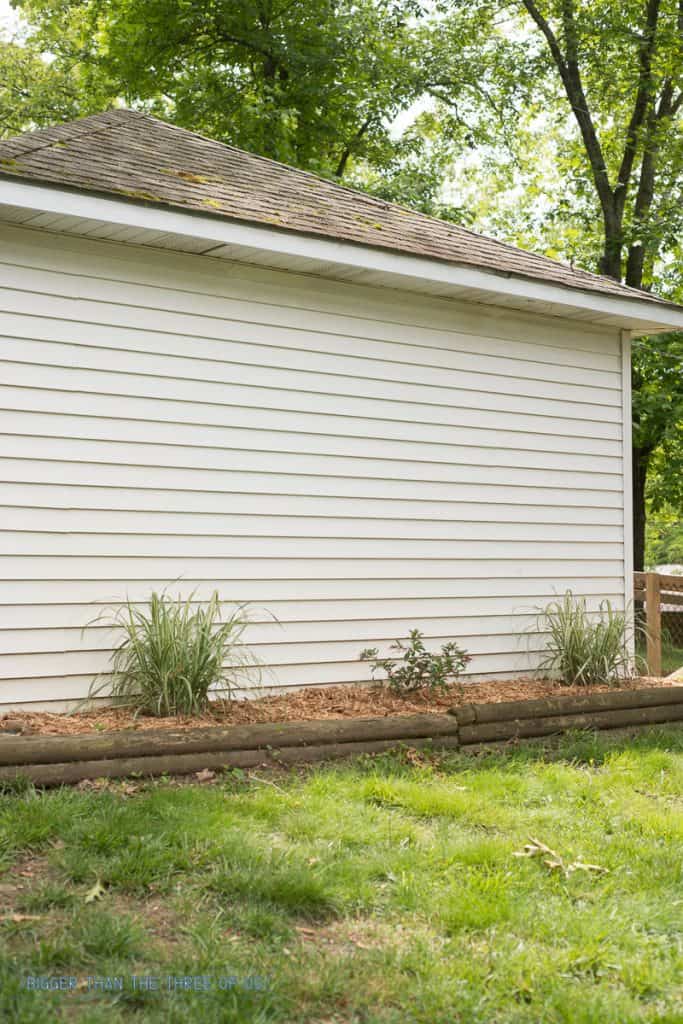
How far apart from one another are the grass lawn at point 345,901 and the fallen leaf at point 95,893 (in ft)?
0.12

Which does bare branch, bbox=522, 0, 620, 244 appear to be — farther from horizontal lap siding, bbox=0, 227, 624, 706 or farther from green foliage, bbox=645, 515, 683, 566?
green foliage, bbox=645, 515, 683, 566

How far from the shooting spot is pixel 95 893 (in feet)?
11.3

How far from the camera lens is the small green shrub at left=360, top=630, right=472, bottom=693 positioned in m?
6.62

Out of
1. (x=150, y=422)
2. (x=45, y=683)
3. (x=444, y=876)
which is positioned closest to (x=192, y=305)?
(x=150, y=422)

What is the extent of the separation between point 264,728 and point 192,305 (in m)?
2.83

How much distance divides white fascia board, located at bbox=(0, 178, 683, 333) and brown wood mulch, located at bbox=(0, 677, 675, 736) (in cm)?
285

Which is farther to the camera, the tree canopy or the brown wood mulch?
the tree canopy

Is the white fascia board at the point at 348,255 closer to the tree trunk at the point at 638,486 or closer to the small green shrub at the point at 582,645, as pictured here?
the small green shrub at the point at 582,645

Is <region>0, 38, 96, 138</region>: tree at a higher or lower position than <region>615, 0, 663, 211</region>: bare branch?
higher

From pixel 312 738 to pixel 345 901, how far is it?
1.78 m

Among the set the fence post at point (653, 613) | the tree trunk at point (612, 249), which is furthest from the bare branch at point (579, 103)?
the fence post at point (653, 613)

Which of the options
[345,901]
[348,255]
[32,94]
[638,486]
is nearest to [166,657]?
[345,901]

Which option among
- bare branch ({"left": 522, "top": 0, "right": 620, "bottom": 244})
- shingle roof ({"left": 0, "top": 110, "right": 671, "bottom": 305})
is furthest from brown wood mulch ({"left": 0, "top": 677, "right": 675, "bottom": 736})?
bare branch ({"left": 522, "top": 0, "right": 620, "bottom": 244})

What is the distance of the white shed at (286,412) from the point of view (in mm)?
5867
